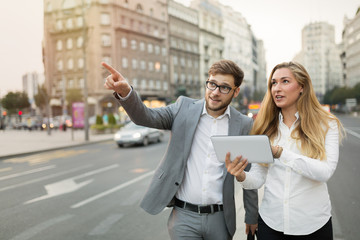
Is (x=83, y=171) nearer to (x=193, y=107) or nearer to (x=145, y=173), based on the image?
(x=145, y=173)

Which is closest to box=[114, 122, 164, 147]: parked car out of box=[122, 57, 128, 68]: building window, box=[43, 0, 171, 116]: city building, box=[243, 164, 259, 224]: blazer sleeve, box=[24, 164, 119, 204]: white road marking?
box=[24, 164, 119, 204]: white road marking

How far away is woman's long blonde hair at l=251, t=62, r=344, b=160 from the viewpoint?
2.04 metres

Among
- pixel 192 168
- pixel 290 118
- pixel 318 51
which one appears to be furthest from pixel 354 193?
pixel 318 51

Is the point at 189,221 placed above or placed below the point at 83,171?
above

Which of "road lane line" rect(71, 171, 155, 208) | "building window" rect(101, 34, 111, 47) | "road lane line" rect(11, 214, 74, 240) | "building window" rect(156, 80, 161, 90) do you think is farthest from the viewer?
"building window" rect(156, 80, 161, 90)

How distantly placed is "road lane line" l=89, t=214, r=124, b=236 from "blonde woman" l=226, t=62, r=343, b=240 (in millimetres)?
2902

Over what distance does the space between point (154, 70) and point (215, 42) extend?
26.7m

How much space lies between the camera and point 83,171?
9594mm

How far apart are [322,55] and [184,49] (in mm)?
101717

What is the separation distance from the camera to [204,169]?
7.86 ft

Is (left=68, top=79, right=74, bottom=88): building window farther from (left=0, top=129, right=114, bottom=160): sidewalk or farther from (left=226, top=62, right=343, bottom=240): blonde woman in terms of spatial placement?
(left=226, top=62, right=343, bottom=240): blonde woman

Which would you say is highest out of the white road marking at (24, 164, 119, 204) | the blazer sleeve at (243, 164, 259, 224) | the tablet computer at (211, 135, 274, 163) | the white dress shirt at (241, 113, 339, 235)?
the tablet computer at (211, 135, 274, 163)

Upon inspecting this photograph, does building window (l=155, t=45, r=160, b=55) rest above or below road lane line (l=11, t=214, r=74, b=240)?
above

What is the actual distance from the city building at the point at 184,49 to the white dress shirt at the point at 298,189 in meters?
57.1
